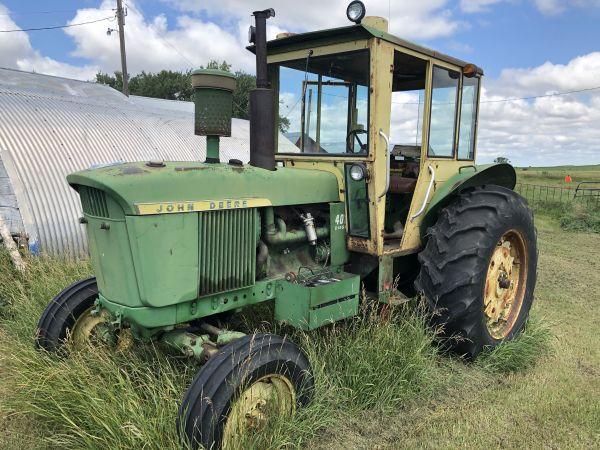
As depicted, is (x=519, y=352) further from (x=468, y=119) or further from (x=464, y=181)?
(x=468, y=119)

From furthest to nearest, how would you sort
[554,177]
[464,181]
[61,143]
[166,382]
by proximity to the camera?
[554,177] → [61,143] → [464,181] → [166,382]

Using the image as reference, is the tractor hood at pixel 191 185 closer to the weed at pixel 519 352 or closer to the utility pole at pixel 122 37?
the weed at pixel 519 352

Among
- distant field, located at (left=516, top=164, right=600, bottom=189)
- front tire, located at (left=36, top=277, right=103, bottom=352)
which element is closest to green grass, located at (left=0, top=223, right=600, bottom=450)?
front tire, located at (left=36, top=277, right=103, bottom=352)

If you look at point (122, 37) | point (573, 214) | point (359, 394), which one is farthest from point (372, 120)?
point (122, 37)

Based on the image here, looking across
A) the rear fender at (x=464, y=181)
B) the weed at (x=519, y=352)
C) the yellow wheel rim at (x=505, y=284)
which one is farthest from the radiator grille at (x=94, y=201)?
the weed at (x=519, y=352)

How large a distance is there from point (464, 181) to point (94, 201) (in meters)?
2.80

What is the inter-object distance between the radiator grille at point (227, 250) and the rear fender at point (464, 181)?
5.17 feet

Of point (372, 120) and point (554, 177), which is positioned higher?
point (372, 120)

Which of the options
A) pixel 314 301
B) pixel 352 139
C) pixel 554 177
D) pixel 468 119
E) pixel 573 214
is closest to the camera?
pixel 314 301

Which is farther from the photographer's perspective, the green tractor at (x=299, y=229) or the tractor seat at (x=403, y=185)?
the tractor seat at (x=403, y=185)

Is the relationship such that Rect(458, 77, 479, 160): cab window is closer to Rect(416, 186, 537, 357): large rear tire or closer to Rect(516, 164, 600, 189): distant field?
Rect(416, 186, 537, 357): large rear tire

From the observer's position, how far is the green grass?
107 inches

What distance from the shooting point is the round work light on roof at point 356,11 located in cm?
345

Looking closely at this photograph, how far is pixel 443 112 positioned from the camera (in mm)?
4250
